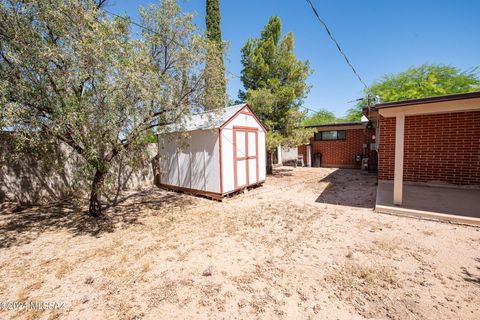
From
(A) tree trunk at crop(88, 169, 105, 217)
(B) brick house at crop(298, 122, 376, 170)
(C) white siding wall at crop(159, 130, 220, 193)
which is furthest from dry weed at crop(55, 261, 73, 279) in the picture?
(B) brick house at crop(298, 122, 376, 170)

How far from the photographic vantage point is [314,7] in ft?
14.6

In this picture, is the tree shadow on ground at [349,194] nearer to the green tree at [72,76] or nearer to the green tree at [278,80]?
the green tree at [278,80]

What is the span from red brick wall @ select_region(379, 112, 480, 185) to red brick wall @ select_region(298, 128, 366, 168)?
613 centimetres

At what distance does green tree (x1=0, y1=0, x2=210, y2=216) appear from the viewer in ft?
10.9

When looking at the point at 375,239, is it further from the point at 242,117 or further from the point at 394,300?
the point at 242,117

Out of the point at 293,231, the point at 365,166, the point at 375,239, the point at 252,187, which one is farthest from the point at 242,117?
the point at 365,166

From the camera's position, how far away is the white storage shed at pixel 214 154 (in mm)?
6289

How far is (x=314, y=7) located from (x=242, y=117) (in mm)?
3583

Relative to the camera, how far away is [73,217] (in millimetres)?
5172

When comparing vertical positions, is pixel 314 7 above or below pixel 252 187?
above

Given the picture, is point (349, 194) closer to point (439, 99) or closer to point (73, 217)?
point (439, 99)

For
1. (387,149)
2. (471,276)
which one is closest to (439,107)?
(471,276)

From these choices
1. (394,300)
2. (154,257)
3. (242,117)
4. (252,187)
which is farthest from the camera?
(252,187)

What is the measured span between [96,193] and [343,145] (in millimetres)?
13447
